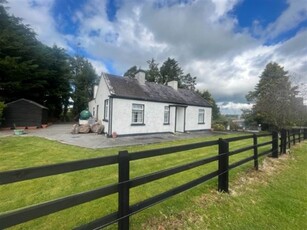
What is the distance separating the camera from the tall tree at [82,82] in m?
34.5

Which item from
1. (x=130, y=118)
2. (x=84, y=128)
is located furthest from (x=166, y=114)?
(x=84, y=128)

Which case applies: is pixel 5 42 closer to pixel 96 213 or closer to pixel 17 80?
pixel 17 80

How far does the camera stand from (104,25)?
42.9 feet

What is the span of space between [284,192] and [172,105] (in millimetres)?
13520

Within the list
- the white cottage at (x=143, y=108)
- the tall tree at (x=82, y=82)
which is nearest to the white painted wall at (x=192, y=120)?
the white cottage at (x=143, y=108)

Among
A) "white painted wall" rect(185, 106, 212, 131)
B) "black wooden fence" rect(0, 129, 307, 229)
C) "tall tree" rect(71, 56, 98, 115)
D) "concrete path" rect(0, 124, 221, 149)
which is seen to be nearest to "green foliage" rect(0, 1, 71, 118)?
"tall tree" rect(71, 56, 98, 115)

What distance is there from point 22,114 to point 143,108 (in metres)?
12.4

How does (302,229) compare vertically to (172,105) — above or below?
below

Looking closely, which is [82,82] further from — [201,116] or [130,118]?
[130,118]

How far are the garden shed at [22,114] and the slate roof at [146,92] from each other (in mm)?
9174

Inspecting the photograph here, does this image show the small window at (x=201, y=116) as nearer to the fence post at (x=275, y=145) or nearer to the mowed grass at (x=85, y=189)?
the fence post at (x=275, y=145)

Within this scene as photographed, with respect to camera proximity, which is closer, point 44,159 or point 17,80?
point 44,159

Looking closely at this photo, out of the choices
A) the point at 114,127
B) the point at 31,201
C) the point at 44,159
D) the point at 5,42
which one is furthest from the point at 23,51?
the point at 31,201

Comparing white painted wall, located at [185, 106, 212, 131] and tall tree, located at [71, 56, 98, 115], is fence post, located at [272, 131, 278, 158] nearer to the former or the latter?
white painted wall, located at [185, 106, 212, 131]
